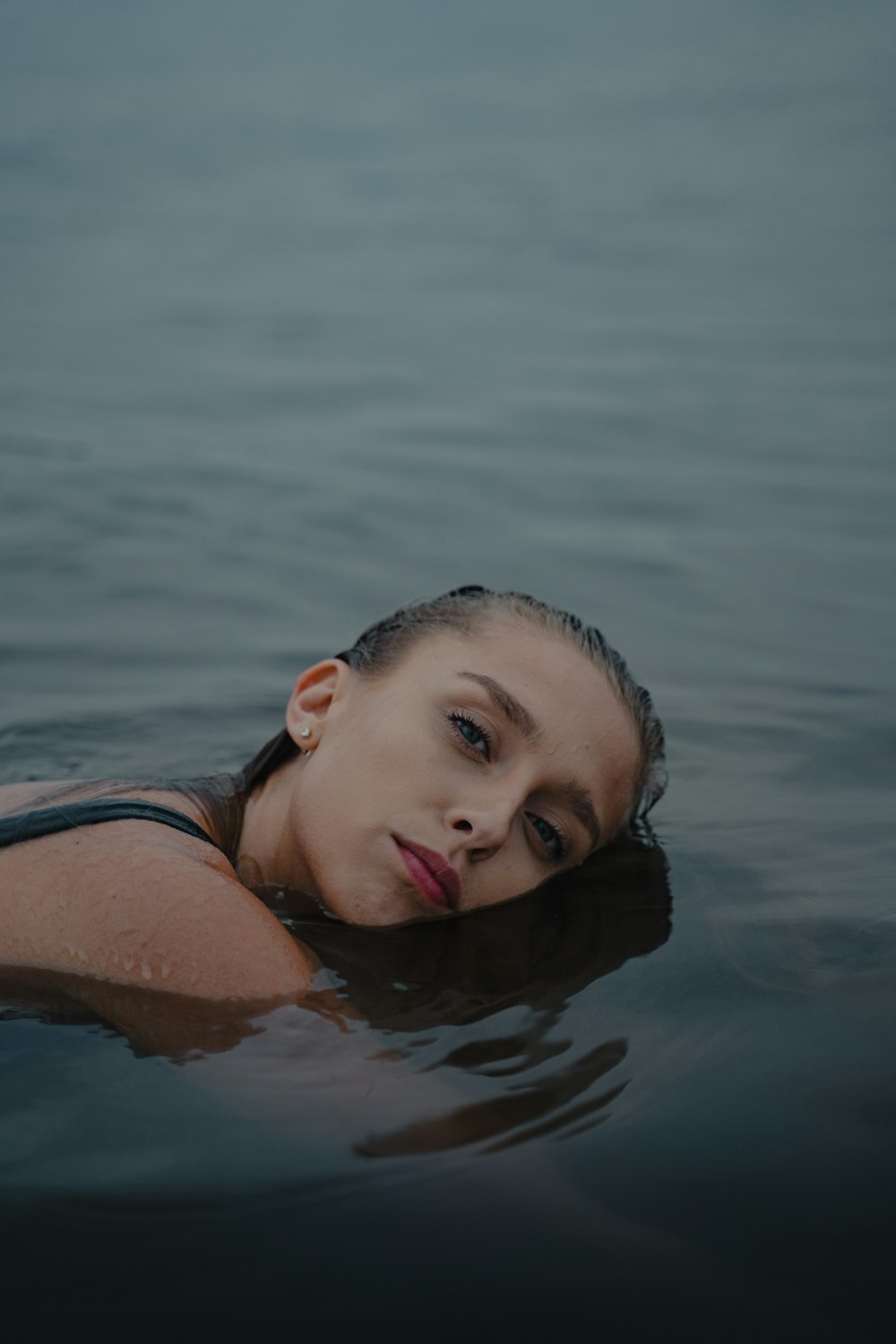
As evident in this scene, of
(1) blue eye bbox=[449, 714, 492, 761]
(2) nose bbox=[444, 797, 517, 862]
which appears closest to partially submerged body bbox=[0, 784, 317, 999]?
(2) nose bbox=[444, 797, 517, 862]

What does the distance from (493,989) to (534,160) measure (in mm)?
20778

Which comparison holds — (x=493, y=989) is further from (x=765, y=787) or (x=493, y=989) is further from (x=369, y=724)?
(x=765, y=787)

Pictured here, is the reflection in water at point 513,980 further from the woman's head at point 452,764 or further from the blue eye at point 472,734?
the blue eye at point 472,734

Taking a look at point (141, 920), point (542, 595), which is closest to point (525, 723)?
point (141, 920)

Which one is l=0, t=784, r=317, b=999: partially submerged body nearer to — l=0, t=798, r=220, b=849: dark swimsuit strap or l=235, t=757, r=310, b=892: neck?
l=0, t=798, r=220, b=849: dark swimsuit strap

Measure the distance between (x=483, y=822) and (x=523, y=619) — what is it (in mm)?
630

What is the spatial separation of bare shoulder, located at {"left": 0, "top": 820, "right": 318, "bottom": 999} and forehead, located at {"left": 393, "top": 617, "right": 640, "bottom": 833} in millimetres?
749

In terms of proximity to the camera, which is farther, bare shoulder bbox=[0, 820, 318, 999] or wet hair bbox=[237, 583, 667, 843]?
wet hair bbox=[237, 583, 667, 843]

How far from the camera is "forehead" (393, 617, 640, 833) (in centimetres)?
324

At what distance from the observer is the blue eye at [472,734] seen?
3.17 metres

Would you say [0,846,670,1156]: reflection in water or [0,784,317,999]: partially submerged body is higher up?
[0,784,317,999]: partially submerged body

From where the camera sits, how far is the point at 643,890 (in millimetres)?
3561

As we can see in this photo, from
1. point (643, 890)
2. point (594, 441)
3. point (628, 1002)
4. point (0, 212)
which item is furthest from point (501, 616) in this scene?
point (0, 212)

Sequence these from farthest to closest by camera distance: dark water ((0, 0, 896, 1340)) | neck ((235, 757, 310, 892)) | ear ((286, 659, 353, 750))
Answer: ear ((286, 659, 353, 750)) < neck ((235, 757, 310, 892)) < dark water ((0, 0, 896, 1340))
